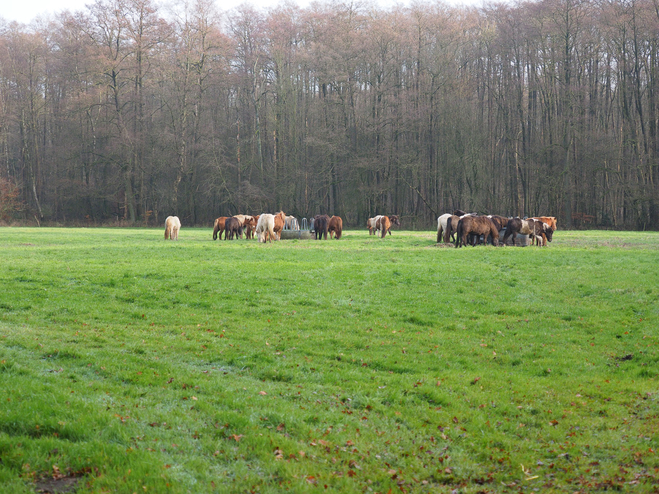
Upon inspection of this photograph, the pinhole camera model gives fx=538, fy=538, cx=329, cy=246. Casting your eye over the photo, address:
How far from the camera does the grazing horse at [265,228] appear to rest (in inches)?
1084

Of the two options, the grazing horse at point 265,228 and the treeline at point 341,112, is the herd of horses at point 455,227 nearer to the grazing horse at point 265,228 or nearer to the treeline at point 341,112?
the grazing horse at point 265,228

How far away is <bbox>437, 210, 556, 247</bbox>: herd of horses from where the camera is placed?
2404 centimetres

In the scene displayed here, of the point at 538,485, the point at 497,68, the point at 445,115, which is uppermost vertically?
the point at 497,68

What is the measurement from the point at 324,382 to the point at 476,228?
1865cm

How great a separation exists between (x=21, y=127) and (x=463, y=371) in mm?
55966

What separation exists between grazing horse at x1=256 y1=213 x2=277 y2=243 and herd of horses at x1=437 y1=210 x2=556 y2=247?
859 centimetres

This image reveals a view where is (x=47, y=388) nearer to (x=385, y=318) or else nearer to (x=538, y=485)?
(x=538, y=485)

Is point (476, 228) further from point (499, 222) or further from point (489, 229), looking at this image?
point (499, 222)

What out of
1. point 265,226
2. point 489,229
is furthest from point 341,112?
point 489,229

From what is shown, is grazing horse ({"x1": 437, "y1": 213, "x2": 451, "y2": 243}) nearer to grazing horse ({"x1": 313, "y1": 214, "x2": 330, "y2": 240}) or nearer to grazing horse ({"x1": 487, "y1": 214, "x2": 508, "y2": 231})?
grazing horse ({"x1": 487, "y1": 214, "x2": 508, "y2": 231})

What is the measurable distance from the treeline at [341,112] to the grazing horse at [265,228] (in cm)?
2113

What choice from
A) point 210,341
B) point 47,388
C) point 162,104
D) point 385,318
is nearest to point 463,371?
point 385,318

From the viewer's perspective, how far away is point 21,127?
51.9 meters

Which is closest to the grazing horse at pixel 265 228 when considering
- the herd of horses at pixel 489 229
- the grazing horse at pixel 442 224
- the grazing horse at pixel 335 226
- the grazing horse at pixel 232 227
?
the grazing horse at pixel 232 227
